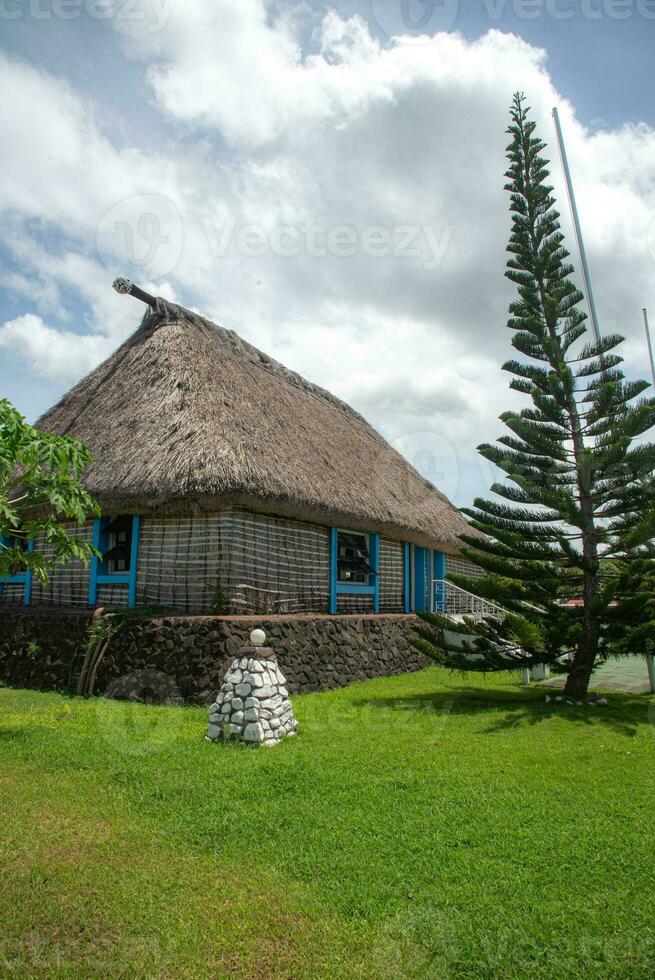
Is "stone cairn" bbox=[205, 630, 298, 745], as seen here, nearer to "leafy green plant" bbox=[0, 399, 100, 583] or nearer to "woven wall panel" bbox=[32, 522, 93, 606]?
"leafy green plant" bbox=[0, 399, 100, 583]

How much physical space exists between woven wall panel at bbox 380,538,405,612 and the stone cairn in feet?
17.1

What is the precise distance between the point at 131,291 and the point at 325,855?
27.4 feet

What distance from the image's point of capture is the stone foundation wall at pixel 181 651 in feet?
21.4

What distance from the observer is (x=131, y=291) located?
9.38 metres

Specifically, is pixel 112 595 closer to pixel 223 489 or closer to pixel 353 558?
pixel 223 489

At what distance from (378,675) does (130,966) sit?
6.88 m

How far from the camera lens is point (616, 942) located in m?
2.33

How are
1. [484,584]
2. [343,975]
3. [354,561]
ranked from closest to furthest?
[343,975]
[484,584]
[354,561]

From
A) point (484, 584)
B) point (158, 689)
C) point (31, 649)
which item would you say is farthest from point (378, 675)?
point (31, 649)

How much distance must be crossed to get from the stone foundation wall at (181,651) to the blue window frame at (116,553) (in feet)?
1.97

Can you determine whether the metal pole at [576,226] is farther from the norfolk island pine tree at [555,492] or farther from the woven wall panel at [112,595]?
the woven wall panel at [112,595]

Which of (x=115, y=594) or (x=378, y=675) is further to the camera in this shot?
(x=378, y=675)

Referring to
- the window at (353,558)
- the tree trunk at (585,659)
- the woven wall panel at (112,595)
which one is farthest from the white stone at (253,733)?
the window at (353,558)

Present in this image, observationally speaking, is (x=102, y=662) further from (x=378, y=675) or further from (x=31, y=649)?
(x=378, y=675)
